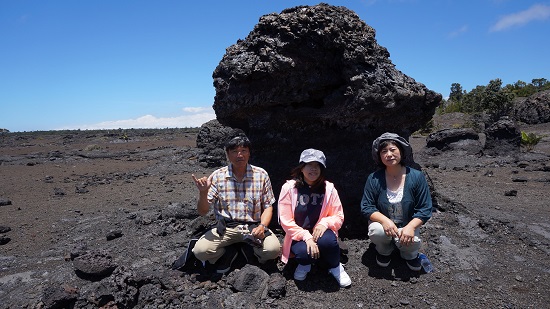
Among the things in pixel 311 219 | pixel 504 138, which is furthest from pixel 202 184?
pixel 504 138

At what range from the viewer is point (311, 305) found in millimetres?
3650

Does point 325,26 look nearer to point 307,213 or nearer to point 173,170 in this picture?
point 307,213

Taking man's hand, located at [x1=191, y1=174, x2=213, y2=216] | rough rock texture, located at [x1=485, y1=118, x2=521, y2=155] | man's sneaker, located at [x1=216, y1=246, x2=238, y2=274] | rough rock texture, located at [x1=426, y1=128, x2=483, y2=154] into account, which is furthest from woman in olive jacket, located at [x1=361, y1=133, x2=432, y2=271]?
rough rock texture, located at [x1=485, y1=118, x2=521, y2=155]

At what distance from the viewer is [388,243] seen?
13.4 ft

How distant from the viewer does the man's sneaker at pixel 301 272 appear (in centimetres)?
397

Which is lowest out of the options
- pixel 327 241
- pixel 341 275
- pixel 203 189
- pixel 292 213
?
pixel 341 275

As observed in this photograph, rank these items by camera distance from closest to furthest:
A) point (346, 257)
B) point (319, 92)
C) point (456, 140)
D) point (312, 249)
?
point (312, 249), point (346, 257), point (319, 92), point (456, 140)

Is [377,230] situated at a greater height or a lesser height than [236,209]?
lesser

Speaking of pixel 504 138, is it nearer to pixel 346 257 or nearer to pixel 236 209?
pixel 346 257

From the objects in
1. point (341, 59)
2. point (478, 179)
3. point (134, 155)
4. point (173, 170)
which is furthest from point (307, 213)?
point (134, 155)

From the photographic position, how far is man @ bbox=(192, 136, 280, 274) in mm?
4129

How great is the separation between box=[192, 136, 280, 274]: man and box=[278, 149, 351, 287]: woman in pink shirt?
24 centimetres

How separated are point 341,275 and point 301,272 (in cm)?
41

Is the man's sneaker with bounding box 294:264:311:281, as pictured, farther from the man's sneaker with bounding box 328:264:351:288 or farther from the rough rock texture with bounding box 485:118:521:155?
the rough rock texture with bounding box 485:118:521:155
